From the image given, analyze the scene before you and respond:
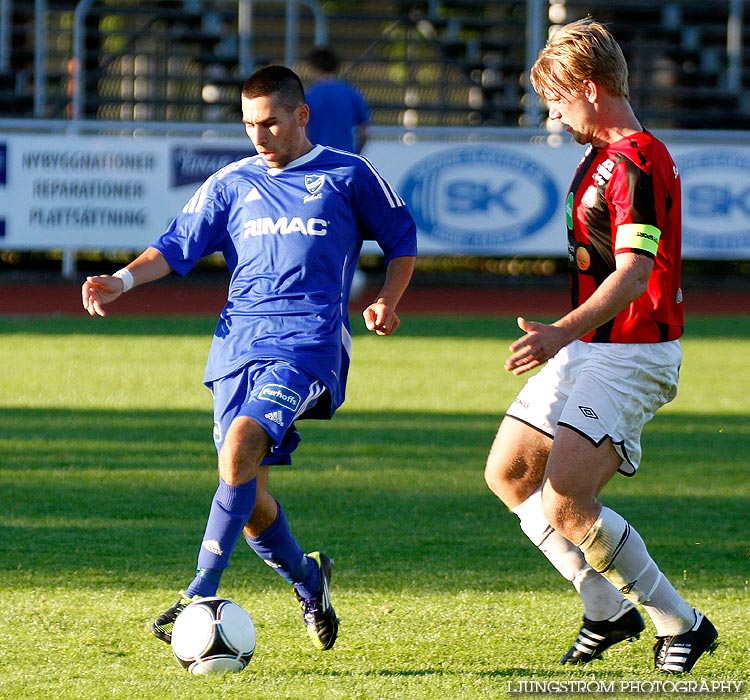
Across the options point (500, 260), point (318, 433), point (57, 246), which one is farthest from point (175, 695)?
point (500, 260)

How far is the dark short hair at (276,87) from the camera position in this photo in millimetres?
4539

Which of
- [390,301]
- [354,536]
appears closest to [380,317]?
[390,301]

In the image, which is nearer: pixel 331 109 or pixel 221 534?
pixel 221 534

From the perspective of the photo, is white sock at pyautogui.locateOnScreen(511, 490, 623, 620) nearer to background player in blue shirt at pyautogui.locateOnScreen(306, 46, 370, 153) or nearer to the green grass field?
the green grass field

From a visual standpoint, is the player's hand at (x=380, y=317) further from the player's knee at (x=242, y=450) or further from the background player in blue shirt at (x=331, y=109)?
the background player in blue shirt at (x=331, y=109)

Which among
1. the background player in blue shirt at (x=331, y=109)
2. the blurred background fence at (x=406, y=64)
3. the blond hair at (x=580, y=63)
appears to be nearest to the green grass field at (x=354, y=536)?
the blond hair at (x=580, y=63)

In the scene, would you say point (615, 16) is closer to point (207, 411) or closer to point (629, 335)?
point (207, 411)

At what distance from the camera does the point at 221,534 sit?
4191 mm

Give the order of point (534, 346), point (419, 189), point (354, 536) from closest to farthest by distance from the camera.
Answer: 1. point (534, 346)
2. point (354, 536)
3. point (419, 189)

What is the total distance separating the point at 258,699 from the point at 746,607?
79.5 inches

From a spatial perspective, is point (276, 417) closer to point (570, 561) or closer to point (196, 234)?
point (196, 234)

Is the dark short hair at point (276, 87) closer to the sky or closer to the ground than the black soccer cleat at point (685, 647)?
closer to the sky

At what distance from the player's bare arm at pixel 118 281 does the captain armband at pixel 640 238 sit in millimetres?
1589

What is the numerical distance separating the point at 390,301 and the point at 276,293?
Result: 376 mm
